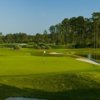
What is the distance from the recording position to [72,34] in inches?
5955

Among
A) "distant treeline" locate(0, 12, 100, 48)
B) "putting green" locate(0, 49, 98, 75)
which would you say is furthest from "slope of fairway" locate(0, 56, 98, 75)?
"distant treeline" locate(0, 12, 100, 48)

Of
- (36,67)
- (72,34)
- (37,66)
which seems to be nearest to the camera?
(36,67)

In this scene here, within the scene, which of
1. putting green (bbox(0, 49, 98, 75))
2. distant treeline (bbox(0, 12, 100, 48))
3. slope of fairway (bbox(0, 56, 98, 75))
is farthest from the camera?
distant treeline (bbox(0, 12, 100, 48))

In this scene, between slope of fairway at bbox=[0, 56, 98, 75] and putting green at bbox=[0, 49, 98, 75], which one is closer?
slope of fairway at bbox=[0, 56, 98, 75]

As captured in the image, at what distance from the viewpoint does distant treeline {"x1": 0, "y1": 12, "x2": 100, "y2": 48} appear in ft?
428

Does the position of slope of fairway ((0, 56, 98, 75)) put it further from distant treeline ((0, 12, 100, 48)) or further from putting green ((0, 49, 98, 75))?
distant treeline ((0, 12, 100, 48))

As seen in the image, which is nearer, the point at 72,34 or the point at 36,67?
the point at 36,67

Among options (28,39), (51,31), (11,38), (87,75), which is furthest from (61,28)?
(87,75)

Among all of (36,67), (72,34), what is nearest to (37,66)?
(36,67)

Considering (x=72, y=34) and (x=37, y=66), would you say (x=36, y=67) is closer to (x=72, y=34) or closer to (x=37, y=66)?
(x=37, y=66)

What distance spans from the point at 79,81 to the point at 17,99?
6984mm

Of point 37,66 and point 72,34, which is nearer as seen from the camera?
point 37,66

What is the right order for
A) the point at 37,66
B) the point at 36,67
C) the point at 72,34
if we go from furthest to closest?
the point at 72,34 → the point at 37,66 → the point at 36,67

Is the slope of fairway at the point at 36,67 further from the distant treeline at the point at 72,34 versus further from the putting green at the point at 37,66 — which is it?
the distant treeline at the point at 72,34
